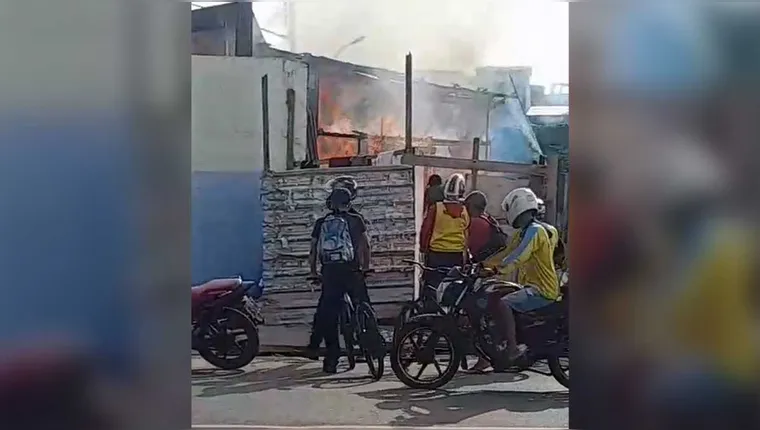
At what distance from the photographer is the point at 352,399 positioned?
188 centimetres

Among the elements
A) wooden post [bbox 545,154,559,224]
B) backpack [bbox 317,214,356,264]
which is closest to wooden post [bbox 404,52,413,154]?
backpack [bbox 317,214,356,264]

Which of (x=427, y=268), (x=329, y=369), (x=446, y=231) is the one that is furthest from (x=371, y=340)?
(x=446, y=231)

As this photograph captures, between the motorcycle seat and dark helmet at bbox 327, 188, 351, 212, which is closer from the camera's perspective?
the motorcycle seat

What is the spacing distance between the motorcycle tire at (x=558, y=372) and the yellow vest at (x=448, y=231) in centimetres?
37

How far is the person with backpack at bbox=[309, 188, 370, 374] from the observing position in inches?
75.7

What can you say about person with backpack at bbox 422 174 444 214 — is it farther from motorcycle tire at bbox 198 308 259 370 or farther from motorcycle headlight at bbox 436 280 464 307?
motorcycle tire at bbox 198 308 259 370

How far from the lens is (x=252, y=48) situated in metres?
1.88

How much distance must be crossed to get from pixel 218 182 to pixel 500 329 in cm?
85

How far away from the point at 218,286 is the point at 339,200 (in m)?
0.40

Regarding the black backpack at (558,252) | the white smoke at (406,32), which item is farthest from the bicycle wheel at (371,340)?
the white smoke at (406,32)

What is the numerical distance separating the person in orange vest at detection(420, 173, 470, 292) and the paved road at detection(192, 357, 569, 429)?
0.31 m

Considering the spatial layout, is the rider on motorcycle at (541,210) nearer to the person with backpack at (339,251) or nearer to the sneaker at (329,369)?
the person with backpack at (339,251)

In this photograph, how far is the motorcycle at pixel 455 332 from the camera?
6.22 ft
